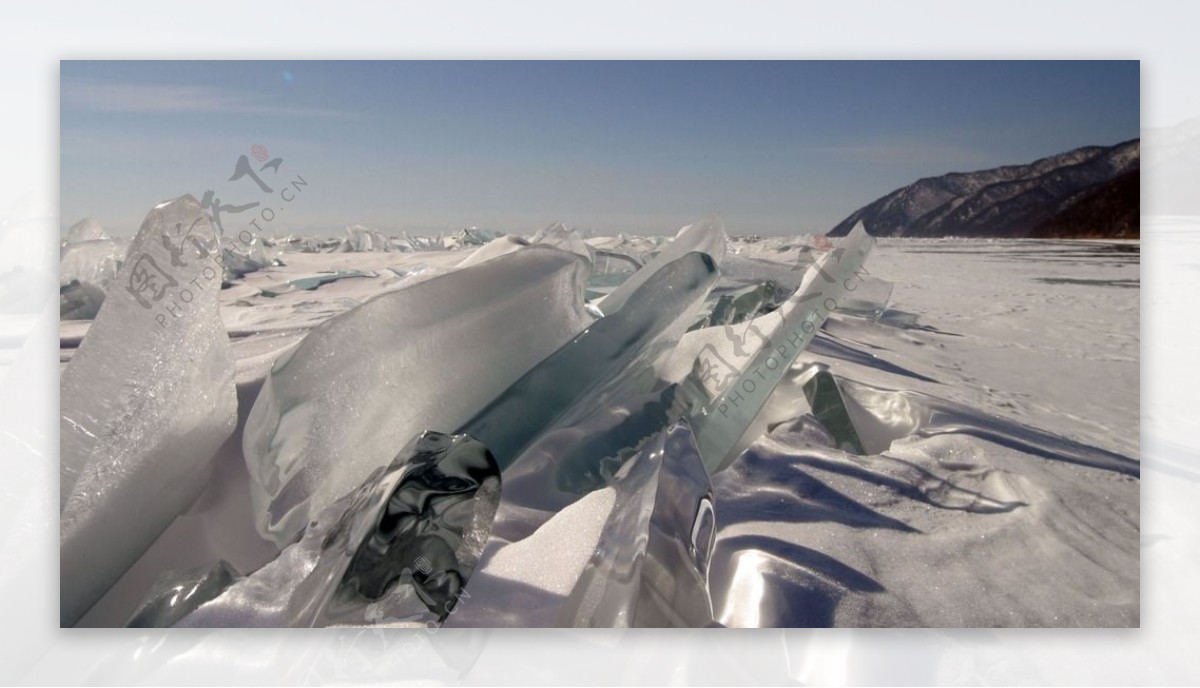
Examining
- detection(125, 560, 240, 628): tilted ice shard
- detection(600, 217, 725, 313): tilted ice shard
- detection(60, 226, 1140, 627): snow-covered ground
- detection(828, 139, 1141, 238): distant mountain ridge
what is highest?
detection(828, 139, 1141, 238): distant mountain ridge

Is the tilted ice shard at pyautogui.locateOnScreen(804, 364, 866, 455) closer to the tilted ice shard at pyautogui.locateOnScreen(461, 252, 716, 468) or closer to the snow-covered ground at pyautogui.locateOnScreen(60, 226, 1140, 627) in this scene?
the snow-covered ground at pyautogui.locateOnScreen(60, 226, 1140, 627)

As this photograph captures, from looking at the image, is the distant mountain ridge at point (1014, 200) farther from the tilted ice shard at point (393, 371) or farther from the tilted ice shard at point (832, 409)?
the tilted ice shard at point (393, 371)

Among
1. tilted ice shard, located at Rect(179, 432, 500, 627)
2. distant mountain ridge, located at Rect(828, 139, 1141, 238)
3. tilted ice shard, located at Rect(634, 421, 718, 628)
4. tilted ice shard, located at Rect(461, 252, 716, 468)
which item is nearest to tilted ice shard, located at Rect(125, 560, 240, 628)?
tilted ice shard, located at Rect(179, 432, 500, 627)

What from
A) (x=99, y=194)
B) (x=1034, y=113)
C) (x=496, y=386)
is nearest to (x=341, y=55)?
(x=99, y=194)

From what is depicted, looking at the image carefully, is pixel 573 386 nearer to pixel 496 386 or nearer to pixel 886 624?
pixel 496 386

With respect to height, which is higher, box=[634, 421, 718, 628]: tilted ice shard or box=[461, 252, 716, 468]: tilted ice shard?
box=[461, 252, 716, 468]: tilted ice shard

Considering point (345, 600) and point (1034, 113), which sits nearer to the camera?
point (345, 600)

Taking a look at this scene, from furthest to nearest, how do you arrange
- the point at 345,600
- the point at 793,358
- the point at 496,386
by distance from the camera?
the point at 793,358 → the point at 496,386 → the point at 345,600
